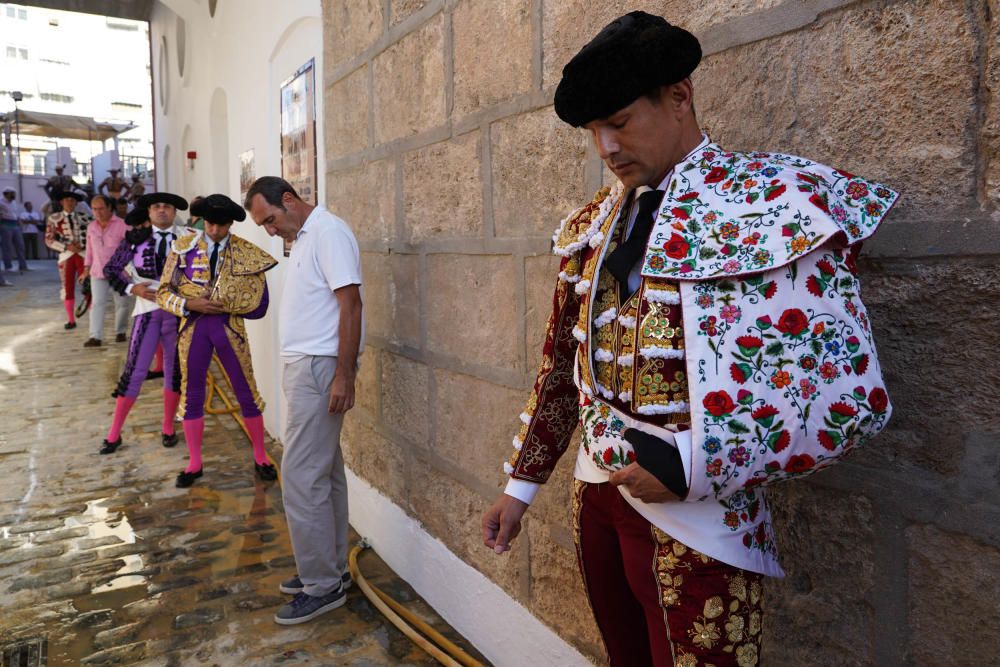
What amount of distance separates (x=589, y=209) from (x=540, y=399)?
424 millimetres

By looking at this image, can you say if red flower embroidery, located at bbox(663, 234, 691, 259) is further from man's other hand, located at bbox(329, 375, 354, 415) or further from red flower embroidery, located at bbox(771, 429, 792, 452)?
man's other hand, located at bbox(329, 375, 354, 415)

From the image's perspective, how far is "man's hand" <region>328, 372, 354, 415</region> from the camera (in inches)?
129

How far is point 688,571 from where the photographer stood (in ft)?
4.33

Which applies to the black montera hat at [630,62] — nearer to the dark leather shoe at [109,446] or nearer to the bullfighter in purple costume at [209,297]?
the bullfighter in purple costume at [209,297]

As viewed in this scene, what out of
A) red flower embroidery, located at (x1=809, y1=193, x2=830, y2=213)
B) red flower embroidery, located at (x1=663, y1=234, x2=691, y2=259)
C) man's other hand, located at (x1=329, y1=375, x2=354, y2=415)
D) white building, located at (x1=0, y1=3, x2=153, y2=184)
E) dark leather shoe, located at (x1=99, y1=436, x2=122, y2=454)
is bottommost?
dark leather shoe, located at (x1=99, y1=436, x2=122, y2=454)

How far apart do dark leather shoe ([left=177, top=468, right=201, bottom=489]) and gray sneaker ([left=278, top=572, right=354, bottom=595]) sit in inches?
72.4

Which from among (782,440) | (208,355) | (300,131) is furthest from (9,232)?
(782,440)

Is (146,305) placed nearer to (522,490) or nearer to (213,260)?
(213,260)

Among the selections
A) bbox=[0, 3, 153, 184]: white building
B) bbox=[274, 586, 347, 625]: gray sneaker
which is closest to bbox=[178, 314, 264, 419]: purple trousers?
bbox=[274, 586, 347, 625]: gray sneaker

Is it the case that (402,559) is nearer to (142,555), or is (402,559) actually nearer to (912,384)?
(142,555)

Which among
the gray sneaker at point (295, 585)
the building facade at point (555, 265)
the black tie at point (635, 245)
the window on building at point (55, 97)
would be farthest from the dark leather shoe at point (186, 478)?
the window on building at point (55, 97)

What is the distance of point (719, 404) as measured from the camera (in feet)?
3.77

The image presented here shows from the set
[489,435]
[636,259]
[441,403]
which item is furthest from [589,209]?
[441,403]

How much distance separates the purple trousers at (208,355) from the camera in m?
5.08
